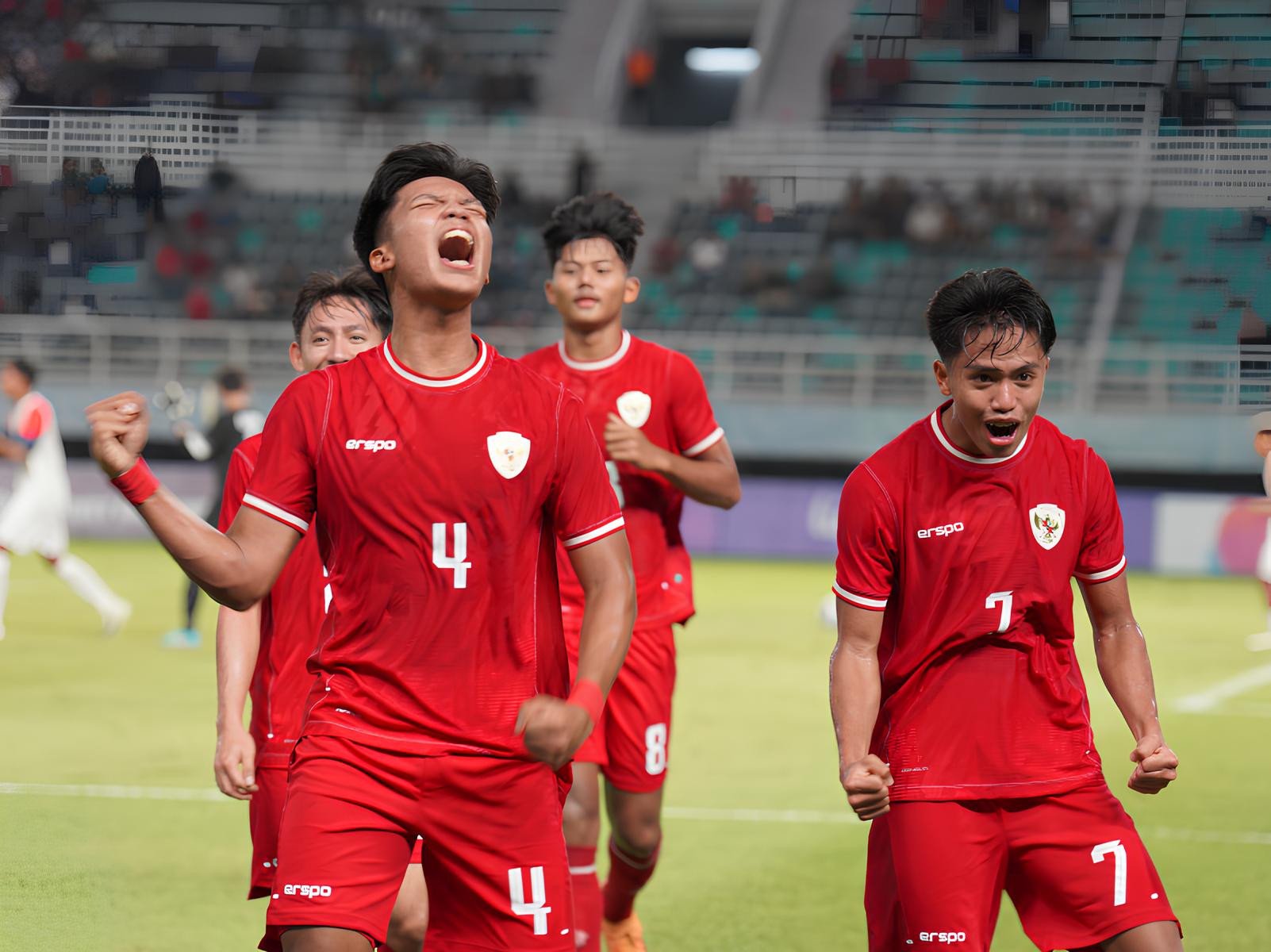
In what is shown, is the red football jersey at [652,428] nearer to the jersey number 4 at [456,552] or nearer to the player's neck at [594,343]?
the player's neck at [594,343]

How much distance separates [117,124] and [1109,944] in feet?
10.2

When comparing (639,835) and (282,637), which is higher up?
(282,637)

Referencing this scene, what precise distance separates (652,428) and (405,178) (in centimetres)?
259

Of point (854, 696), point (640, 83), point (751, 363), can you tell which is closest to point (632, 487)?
point (854, 696)

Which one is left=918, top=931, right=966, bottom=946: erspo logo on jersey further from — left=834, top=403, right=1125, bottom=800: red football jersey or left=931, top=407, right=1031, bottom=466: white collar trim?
left=931, top=407, right=1031, bottom=466: white collar trim

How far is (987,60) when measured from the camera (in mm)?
4957

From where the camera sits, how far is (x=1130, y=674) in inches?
165

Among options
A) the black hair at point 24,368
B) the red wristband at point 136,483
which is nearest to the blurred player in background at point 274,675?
the red wristband at point 136,483

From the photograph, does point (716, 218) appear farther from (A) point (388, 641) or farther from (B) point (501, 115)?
(A) point (388, 641)

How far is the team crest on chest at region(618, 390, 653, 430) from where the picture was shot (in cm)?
636

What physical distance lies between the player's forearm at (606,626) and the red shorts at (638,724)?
2312 mm

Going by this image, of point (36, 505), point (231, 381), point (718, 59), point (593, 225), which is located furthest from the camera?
point (718, 59)

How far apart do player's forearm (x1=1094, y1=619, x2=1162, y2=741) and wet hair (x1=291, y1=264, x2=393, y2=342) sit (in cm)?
223

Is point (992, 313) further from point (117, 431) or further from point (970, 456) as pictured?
point (117, 431)
